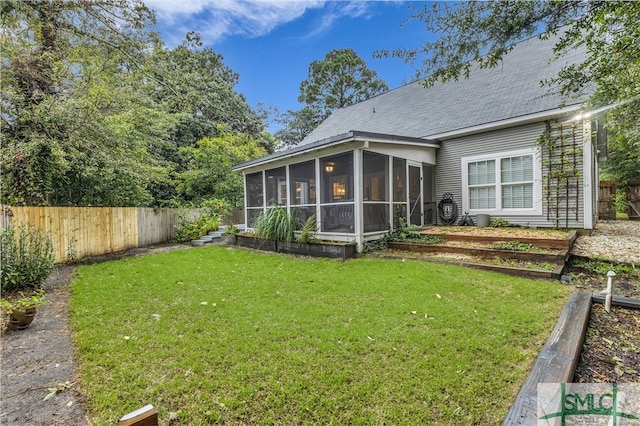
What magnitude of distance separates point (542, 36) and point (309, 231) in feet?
17.8

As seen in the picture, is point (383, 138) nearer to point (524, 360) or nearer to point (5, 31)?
point (524, 360)

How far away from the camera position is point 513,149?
7609 mm

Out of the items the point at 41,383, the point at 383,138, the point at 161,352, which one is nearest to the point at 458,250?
the point at 383,138

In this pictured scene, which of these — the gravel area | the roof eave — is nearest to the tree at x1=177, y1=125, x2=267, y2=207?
the roof eave

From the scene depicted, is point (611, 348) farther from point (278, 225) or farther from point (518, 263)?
point (278, 225)

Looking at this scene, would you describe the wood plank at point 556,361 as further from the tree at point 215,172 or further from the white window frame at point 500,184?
the tree at point 215,172

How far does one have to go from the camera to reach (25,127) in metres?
6.39

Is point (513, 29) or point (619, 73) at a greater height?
point (513, 29)

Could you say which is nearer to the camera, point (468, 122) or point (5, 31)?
point (5, 31)

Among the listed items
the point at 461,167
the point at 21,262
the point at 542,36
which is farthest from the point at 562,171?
the point at 21,262

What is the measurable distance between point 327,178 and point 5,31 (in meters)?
7.28

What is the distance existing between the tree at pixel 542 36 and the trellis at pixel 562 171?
9.83ft

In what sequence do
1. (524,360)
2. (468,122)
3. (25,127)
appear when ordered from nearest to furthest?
(524,360) < (25,127) < (468,122)

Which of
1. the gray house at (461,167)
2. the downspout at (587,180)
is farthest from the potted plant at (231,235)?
the downspout at (587,180)
